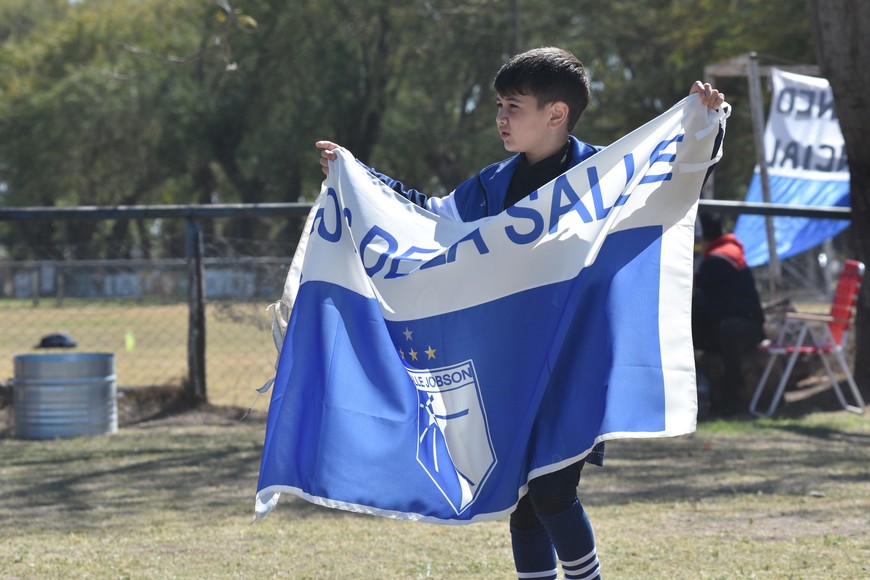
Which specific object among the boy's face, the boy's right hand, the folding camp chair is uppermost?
the boy's face

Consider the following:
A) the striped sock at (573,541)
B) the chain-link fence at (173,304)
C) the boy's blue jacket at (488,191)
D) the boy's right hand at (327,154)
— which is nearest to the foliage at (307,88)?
the chain-link fence at (173,304)

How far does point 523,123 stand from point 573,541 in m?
1.26

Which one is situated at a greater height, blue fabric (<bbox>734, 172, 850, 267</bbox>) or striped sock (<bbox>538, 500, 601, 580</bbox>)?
blue fabric (<bbox>734, 172, 850, 267</bbox>)

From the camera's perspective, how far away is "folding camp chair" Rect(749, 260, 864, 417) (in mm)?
8938

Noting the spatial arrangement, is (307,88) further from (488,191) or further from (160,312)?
(488,191)

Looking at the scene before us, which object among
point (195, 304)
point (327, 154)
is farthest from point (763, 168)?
point (327, 154)

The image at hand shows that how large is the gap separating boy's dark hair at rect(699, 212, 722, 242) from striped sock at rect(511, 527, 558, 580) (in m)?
5.90

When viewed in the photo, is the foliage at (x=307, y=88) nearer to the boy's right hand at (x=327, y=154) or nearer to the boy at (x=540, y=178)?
the boy's right hand at (x=327, y=154)

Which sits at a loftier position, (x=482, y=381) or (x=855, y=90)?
(x=855, y=90)

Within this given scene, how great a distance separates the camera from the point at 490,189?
3611 millimetres

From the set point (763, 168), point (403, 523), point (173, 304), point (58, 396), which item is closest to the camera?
point (403, 523)

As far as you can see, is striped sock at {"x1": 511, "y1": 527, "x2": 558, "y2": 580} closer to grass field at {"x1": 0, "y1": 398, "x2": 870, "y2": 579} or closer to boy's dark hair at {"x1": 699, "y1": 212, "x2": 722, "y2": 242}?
grass field at {"x1": 0, "y1": 398, "x2": 870, "y2": 579}

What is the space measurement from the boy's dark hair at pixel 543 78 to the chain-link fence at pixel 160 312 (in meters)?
5.88

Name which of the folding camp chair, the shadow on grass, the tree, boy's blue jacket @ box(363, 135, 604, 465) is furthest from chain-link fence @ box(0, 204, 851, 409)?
boy's blue jacket @ box(363, 135, 604, 465)
